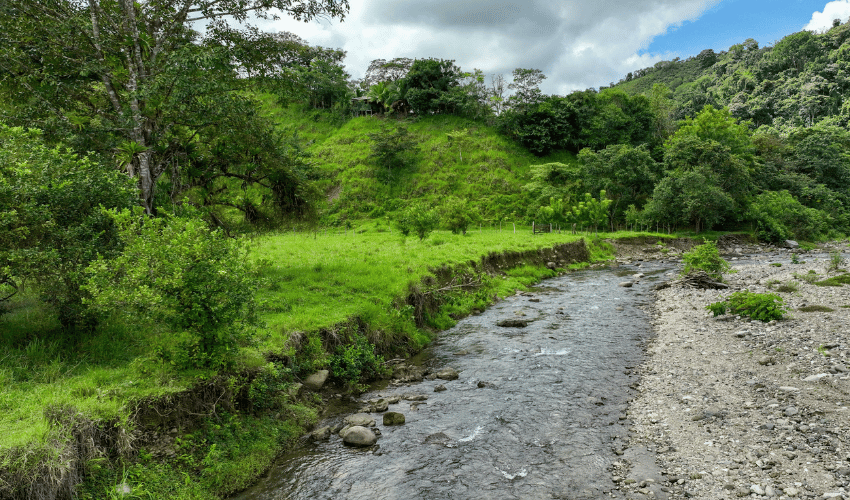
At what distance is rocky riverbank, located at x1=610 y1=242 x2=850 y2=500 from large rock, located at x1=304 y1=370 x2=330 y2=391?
853 centimetres

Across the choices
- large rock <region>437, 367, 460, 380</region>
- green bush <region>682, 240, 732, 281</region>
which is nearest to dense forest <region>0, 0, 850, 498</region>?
large rock <region>437, 367, 460, 380</region>

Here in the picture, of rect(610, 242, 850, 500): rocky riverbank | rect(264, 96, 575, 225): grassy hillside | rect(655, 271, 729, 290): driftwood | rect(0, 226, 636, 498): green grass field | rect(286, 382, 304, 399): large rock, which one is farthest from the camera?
rect(264, 96, 575, 225): grassy hillside

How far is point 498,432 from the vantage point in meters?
10.5

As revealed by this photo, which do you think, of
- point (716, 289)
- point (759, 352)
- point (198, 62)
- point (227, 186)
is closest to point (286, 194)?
point (227, 186)

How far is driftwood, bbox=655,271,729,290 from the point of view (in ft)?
84.5

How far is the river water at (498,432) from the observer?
8.45 meters

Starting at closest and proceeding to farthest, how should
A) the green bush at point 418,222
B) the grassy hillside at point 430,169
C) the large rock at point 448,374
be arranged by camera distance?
1. the large rock at point 448,374
2. the green bush at point 418,222
3. the grassy hillside at point 430,169

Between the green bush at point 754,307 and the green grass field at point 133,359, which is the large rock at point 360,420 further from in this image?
the green bush at point 754,307

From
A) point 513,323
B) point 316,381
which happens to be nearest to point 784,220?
point 513,323

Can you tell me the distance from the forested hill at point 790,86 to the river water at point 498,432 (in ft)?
334

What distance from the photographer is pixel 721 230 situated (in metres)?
61.5

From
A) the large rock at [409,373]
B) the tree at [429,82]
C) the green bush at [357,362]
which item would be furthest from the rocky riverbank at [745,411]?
the tree at [429,82]

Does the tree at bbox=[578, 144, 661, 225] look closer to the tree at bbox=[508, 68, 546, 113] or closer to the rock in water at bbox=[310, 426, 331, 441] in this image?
the tree at bbox=[508, 68, 546, 113]

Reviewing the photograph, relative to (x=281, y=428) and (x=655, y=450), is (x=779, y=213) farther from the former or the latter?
(x=281, y=428)
